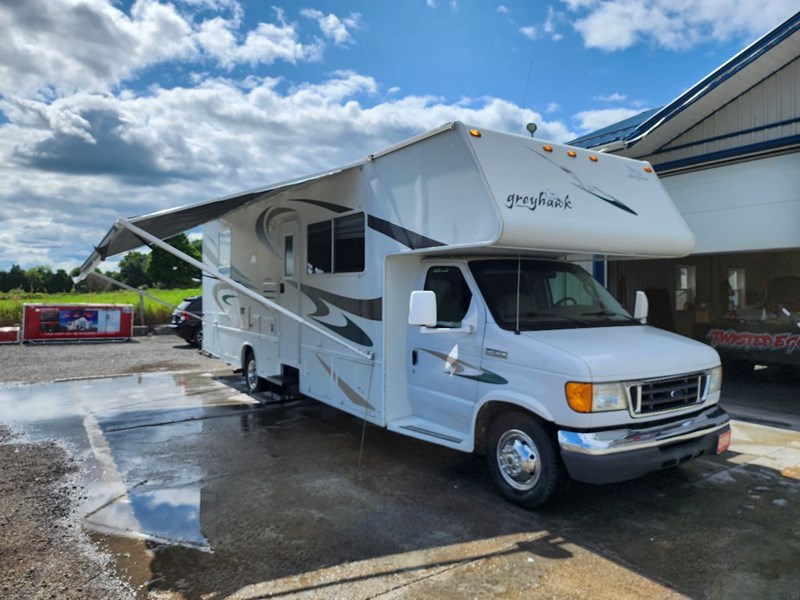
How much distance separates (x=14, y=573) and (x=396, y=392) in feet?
11.1

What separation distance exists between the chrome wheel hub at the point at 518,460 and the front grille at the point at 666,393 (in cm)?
84

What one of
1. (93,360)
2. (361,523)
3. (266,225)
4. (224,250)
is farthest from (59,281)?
(361,523)

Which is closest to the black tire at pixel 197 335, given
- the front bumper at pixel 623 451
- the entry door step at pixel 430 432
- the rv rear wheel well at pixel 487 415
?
the entry door step at pixel 430 432

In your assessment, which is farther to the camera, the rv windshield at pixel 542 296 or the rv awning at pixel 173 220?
the rv awning at pixel 173 220

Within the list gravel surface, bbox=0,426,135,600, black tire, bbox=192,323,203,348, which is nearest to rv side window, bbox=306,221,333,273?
gravel surface, bbox=0,426,135,600

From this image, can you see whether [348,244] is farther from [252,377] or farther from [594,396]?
[252,377]

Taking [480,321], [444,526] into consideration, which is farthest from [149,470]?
[480,321]

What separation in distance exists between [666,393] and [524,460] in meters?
1.25

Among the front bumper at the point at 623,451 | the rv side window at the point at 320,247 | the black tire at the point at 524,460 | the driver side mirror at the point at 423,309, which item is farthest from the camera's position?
the rv side window at the point at 320,247

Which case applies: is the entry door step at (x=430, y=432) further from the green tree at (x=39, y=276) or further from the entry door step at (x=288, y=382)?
the green tree at (x=39, y=276)

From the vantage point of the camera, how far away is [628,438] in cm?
423

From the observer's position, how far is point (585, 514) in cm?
463

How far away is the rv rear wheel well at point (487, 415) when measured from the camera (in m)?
4.73

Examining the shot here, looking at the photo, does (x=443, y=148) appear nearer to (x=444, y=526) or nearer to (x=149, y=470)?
(x=444, y=526)
